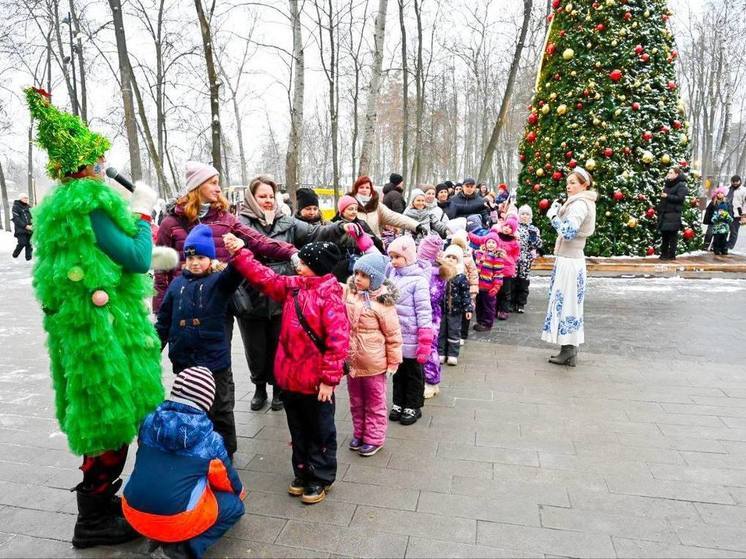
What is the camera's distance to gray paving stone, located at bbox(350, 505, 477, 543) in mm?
2795

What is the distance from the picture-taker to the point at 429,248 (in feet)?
17.0

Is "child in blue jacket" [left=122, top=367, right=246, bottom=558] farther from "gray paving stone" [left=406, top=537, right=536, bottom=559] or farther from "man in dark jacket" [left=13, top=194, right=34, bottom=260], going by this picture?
"man in dark jacket" [left=13, top=194, right=34, bottom=260]

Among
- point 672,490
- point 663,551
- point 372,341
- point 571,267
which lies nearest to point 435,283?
point 571,267

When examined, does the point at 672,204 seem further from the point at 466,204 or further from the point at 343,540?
the point at 343,540

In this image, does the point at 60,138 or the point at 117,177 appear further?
the point at 117,177

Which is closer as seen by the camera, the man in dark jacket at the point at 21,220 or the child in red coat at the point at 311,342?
the child in red coat at the point at 311,342

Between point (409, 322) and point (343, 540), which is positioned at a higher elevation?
point (409, 322)

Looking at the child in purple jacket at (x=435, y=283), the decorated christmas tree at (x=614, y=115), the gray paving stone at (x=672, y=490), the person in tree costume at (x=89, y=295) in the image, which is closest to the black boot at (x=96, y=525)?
the person in tree costume at (x=89, y=295)

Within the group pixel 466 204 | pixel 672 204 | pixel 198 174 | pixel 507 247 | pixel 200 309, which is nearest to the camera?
pixel 200 309

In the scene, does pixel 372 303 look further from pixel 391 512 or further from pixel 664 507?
pixel 664 507

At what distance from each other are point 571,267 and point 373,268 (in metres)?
2.93

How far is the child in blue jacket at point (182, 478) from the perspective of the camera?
97.4 inches

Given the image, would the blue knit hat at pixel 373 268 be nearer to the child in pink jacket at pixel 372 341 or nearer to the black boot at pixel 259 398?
the child in pink jacket at pixel 372 341

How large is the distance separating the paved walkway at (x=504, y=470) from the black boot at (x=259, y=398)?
0.11 m
